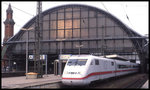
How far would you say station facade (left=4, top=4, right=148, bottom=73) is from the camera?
229ft

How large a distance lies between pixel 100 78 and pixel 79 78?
602 cm

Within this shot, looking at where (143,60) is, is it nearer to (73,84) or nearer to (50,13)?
(50,13)

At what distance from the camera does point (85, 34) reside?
7188cm

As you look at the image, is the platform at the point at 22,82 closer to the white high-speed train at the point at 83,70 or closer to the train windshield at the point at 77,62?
the white high-speed train at the point at 83,70

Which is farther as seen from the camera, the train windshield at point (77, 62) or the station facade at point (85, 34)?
the station facade at point (85, 34)

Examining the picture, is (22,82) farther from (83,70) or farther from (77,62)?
(83,70)

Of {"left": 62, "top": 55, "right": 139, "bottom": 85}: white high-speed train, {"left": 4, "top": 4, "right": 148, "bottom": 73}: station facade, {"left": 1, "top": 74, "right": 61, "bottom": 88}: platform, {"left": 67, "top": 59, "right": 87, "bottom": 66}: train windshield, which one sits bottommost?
{"left": 1, "top": 74, "right": 61, "bottom": 88}: platform

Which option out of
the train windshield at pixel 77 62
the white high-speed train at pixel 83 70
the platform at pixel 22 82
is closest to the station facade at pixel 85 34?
the platform at pixel 22 82

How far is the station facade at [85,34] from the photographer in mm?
69688

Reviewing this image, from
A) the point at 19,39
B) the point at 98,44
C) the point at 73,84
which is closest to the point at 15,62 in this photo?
the point at 19,39

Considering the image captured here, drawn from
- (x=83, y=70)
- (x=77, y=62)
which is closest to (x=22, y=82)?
(x=77, y=62)

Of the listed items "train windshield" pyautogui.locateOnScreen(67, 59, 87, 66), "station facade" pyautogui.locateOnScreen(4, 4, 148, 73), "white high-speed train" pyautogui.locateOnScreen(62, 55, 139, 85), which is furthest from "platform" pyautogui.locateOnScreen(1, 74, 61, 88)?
"station facade" pyautogui.locateOnScreen(4, 4, 148, 73)

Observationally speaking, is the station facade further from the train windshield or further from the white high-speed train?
the train windshield

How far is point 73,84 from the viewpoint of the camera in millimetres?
20891
